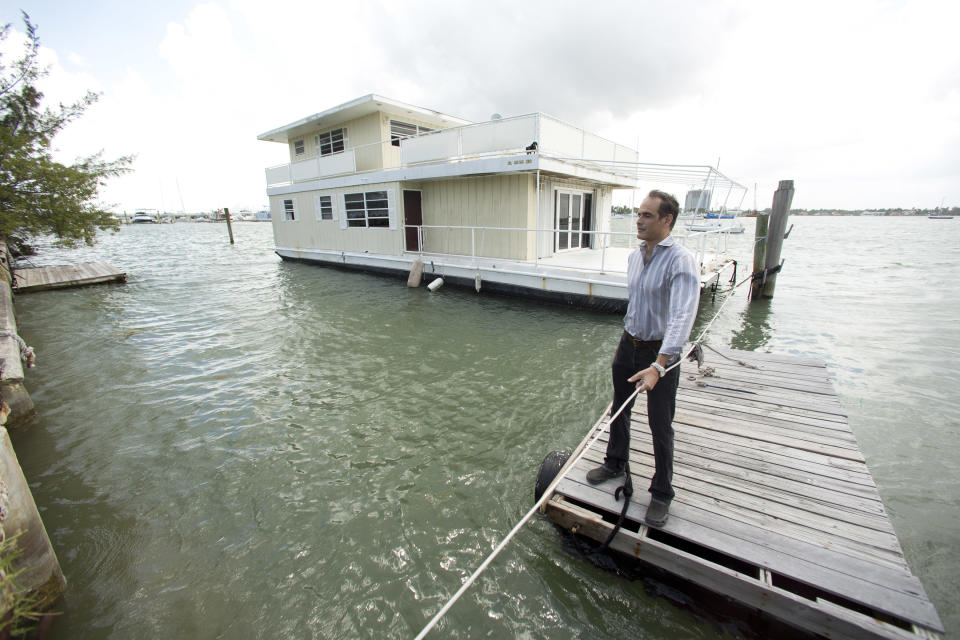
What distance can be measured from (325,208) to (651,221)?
16431 millimetres

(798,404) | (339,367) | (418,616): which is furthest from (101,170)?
(798,404)

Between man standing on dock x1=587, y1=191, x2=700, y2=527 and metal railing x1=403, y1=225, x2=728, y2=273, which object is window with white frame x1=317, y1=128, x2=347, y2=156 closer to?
metal railing x1=403, y1=225, x2=728, y2=273

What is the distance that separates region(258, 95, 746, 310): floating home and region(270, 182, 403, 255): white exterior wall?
0.20 ft

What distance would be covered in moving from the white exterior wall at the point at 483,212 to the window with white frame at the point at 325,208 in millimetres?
4671

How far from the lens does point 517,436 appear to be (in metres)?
4.73

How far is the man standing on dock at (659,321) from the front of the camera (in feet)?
7.65

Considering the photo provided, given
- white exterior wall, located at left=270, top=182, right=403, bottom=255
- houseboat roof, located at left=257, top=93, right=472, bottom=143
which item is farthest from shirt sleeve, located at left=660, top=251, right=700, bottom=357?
houseboat roof, located at left=257, top=93, right=472, bottom=143

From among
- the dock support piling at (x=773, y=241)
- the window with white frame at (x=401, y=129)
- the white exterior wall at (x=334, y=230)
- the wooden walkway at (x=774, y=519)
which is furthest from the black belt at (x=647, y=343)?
the window with white frame at (x=401, y=129)

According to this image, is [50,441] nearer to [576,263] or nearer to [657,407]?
[657,407]

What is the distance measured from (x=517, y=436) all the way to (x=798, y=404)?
10.1 ft

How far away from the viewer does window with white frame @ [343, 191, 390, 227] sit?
14102 mm

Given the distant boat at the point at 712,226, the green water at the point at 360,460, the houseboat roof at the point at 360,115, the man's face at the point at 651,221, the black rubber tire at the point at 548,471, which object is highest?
the houseboat roof at the point at 360,115

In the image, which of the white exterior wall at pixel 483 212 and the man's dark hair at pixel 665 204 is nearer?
the man's dark hair at pixel 665 204

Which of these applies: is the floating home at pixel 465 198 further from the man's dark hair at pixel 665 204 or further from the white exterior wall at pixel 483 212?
the man's dark hair at pixel 665 204
